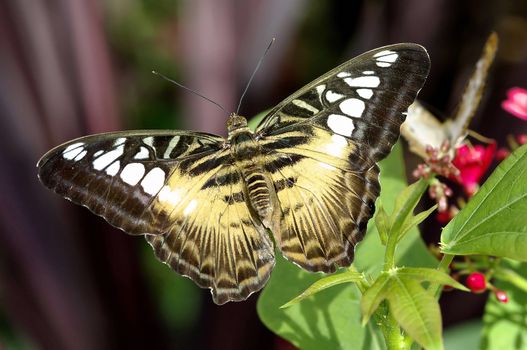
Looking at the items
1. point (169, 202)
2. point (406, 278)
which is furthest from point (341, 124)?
point (406, 278)

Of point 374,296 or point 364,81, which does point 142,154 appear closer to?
point 364,81

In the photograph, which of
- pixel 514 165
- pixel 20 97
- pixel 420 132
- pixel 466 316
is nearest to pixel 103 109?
pixel 20 97

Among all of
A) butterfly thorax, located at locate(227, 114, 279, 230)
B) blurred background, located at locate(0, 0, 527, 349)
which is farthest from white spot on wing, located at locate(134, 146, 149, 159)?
blurred background, located at locate(0, 0, 527, 349)

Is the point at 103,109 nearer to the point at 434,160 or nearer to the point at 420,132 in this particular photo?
the point at 420,132

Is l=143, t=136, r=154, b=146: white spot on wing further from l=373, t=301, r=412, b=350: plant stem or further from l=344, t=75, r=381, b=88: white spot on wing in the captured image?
l=373, t=301, r=412, b=350: plant stem

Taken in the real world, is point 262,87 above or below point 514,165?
below

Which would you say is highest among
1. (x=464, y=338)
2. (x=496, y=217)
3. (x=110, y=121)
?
(x=496, y=217)

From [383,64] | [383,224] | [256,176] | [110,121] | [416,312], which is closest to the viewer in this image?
[416,312]
